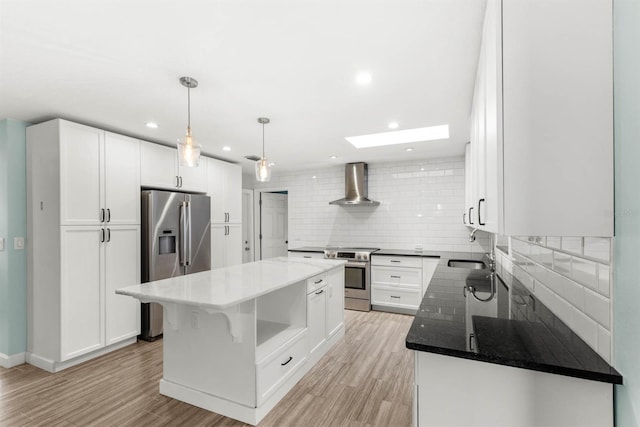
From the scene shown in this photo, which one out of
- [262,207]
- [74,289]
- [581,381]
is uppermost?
[262,207]

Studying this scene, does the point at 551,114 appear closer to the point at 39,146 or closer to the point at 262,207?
the point at 39,146

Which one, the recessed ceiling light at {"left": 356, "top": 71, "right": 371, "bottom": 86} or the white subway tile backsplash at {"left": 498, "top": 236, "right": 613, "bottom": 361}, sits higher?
the recessed ceiling light at {"left": 356, "top": 71, "right": 371, "bottom": 86}

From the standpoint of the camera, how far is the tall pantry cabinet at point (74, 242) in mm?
2723

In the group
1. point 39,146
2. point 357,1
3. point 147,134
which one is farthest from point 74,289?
point 357,1

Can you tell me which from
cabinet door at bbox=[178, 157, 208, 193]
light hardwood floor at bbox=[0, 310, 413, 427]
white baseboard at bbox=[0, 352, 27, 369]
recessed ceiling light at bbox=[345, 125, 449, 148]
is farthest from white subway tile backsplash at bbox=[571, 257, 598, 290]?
white baseboard at bbox=[0, 352, 27, 369]

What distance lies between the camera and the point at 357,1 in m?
1.37

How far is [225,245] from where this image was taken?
454 centimetres

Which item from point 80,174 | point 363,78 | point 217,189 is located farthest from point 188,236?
point 363,78

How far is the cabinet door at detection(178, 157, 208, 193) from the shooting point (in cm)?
391

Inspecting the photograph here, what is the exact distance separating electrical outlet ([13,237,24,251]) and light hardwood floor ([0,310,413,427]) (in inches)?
44.7

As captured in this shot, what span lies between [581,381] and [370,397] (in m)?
1.64

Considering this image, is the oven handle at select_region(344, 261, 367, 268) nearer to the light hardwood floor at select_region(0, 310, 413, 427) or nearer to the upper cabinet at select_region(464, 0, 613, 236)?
the light hardwood floor at select_region(0, 310, 413, 427)

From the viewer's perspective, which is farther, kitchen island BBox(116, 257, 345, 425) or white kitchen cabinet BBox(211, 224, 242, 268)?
white kitchen cabinet BBox(211, 224, 242, 268)

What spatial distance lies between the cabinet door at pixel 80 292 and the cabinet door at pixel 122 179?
0.28 m
